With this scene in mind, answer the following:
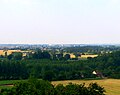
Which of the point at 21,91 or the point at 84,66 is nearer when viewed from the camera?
the point at 21,91

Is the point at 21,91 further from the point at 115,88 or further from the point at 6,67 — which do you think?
the point at 6,67

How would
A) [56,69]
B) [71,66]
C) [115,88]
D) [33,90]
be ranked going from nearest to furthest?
[33,90], [115,88], [56,69], [71,66]

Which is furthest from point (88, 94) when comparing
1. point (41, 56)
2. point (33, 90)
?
point (41, 56)

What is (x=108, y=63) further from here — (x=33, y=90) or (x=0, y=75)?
(x=33, y=90)

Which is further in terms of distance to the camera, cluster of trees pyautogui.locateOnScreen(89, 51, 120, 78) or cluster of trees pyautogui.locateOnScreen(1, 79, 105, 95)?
cluster of trees pyautogui.locateOnScreen(89, 51, 120, 78)

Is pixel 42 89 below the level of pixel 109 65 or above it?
above

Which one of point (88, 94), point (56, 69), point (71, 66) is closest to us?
point (88, 94)

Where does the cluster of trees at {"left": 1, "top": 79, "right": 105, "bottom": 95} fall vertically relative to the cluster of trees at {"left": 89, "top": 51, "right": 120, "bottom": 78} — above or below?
above

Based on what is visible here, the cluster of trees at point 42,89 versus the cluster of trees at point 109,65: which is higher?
the cluster of trees at point 42,89

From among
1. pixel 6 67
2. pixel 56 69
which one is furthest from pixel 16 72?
pixel 56 69

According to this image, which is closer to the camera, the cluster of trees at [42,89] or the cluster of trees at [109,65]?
the cluster of trees at [42,89]

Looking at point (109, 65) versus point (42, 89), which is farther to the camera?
point (109, 65)
